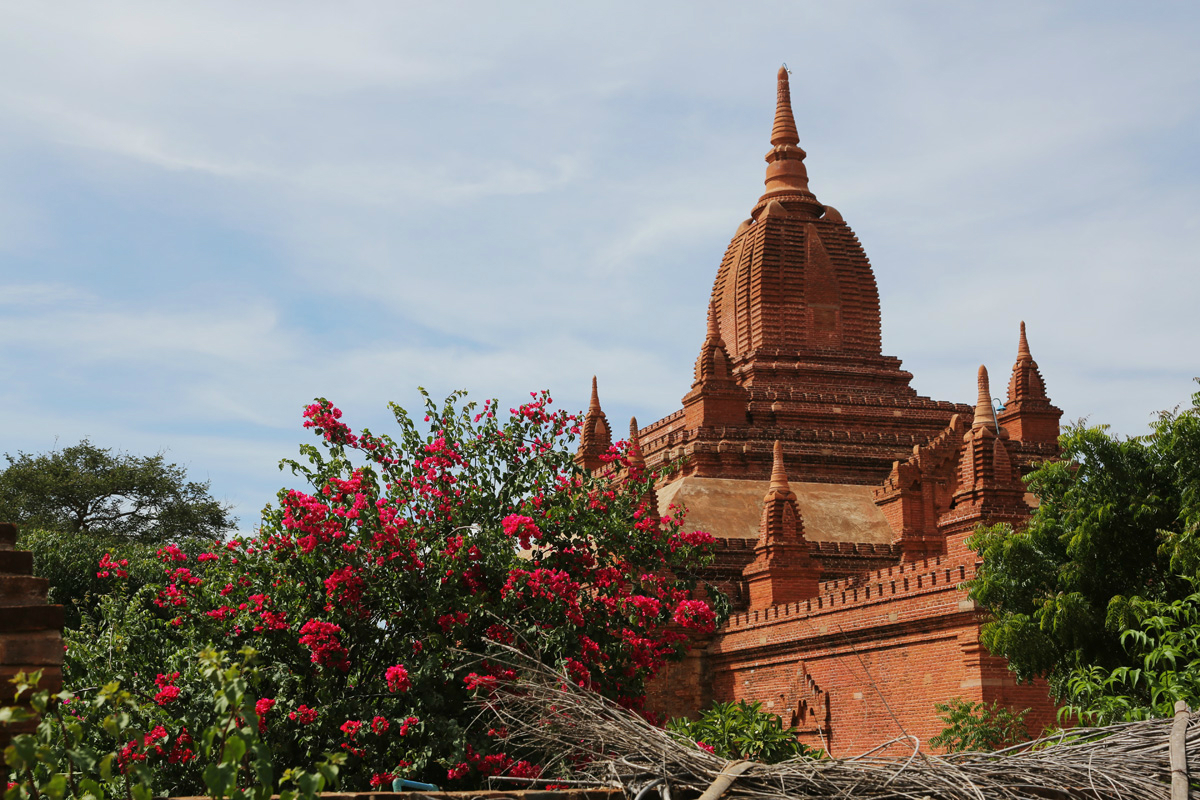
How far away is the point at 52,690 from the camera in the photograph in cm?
689

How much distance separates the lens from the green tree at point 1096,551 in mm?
16625

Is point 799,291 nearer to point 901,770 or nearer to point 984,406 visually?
point 984,406

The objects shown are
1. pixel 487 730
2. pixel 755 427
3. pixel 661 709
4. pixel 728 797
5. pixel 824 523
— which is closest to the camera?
pixel 728 797

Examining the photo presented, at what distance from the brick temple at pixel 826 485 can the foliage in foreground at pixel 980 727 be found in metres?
0.35

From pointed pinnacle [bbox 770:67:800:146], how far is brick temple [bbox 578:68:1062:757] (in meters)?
0.07

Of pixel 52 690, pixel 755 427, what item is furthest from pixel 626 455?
pixel 755 427

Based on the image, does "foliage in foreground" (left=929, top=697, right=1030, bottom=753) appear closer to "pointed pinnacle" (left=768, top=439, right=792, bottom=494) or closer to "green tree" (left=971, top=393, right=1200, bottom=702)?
"green tree" (left=971, top=393, right=1200, bottom=702)

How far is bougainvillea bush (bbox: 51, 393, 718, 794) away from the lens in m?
13.0

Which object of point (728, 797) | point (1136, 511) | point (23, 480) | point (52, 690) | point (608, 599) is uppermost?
point (23, 480)

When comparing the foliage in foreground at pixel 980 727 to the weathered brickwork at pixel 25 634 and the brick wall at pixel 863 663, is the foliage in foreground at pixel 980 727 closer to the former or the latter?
the brick wall at pixel 863 663

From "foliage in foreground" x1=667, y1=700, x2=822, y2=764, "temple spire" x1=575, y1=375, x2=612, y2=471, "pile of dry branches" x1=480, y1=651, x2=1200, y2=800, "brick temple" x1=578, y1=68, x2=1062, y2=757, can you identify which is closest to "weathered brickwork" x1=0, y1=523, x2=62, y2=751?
"pile of dry branches" x1=480, y1=651, x2=1200, y2=800

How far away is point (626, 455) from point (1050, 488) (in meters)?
6.19

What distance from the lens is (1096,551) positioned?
56.0ft

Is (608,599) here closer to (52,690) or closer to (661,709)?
(52,690)
